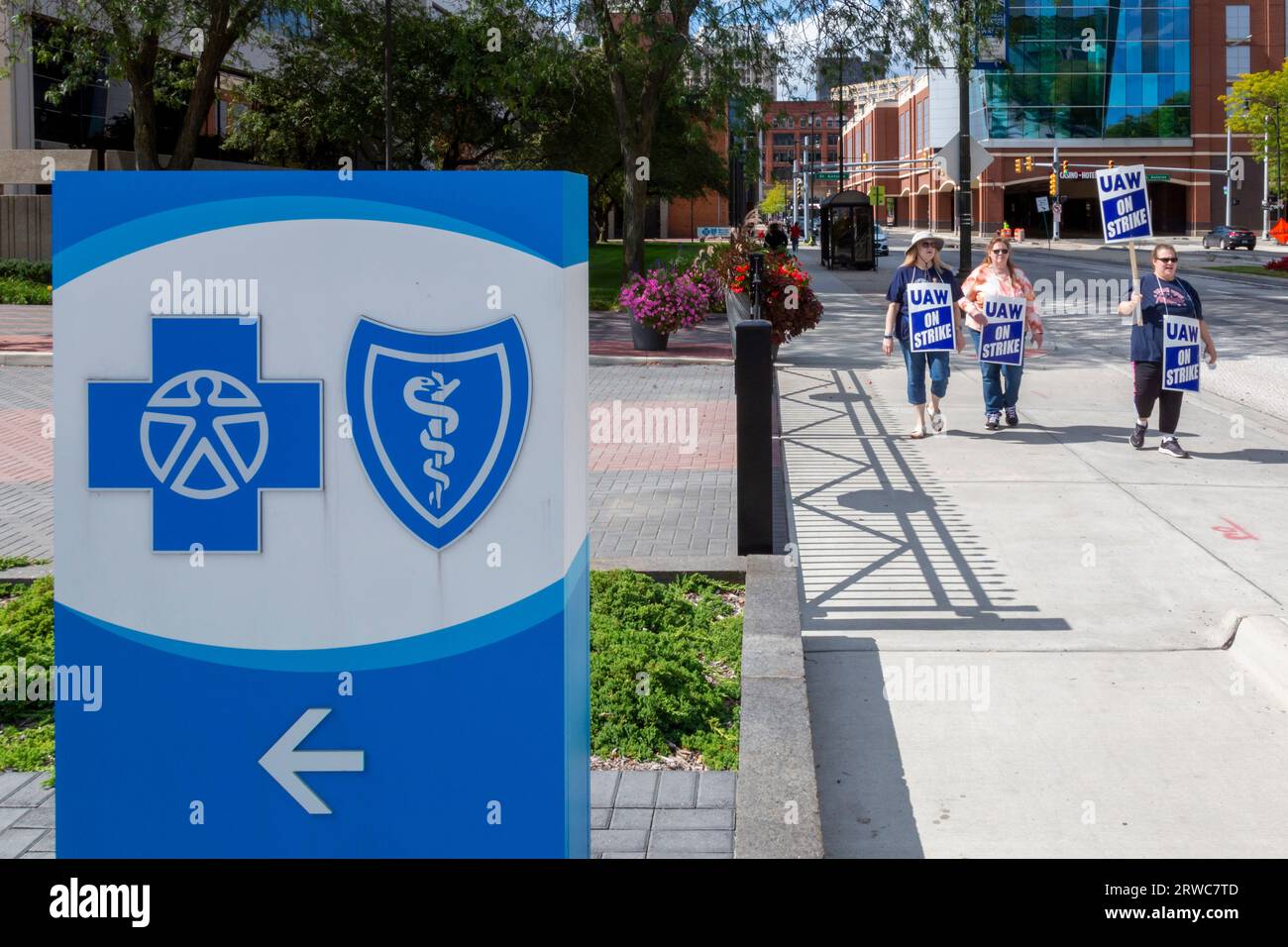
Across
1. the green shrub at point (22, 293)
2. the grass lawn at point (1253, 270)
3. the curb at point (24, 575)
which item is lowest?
the curb at point (24, 575)

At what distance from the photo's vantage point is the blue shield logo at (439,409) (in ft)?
8.87

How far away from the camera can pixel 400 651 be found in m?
2.78

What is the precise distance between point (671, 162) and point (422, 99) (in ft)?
37.1

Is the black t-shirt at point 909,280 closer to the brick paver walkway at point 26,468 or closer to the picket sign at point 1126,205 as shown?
the picket sign at point 1126,205

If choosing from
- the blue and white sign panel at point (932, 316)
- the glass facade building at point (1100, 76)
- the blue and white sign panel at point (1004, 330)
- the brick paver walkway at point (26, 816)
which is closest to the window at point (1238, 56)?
the glass facade building at point (1100, 76)

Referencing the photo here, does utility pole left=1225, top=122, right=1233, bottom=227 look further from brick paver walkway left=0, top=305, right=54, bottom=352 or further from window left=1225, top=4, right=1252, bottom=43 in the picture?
brick paver walkway left=0, top=305, right=54, bottom=352

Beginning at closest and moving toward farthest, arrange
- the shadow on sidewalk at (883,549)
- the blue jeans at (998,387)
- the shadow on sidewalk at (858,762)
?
the shadow on sidewalk at (858,762)
the shadow on sidewalk at (883,549)
the blue jeans at (998,387)

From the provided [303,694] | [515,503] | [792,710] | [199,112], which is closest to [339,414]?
[515,503]

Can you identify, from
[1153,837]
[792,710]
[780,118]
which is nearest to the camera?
[1153,837]

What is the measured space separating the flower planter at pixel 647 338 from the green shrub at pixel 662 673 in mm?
15874

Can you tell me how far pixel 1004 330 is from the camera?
45.1 ft

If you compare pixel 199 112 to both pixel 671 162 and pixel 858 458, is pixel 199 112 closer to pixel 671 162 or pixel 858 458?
pixel 858 458

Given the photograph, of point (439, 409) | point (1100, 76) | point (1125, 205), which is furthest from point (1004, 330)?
point (1100, 76)
